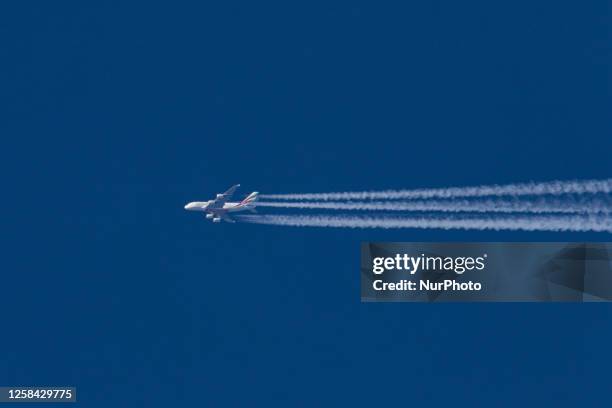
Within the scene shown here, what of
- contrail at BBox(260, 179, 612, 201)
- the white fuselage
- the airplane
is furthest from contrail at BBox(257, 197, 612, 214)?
the white fuselage

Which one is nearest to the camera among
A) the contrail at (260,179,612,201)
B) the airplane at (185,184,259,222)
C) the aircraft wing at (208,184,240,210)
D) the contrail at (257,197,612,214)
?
the contrail at (257,197,612,214)

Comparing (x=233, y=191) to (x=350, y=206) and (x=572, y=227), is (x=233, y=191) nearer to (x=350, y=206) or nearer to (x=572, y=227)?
(x=350, y=206)

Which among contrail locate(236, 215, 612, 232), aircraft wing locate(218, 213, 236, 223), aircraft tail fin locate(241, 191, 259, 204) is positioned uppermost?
aircraft tail fin locate(241, 191, 259, 204)

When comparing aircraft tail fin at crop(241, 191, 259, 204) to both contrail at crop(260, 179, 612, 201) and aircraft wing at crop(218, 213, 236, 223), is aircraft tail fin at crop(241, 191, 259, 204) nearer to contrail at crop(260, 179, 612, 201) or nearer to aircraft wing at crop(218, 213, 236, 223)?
contrail at crop(260, 179, 612, 201)

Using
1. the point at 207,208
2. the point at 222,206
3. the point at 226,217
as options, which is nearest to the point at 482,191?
the point at 226,217

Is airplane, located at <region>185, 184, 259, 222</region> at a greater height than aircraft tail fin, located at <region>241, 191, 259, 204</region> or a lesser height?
lesser

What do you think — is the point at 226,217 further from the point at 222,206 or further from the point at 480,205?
the point at 480,205

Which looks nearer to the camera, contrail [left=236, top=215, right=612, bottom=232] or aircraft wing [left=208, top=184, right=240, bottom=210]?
contrail [left=236, top=215, right=612, bottom=232]
